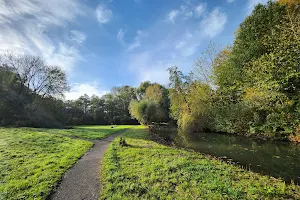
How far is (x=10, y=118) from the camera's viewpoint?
23438 millimetres

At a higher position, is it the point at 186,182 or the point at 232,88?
the point at 232,88

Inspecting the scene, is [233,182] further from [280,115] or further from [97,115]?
[97,115]

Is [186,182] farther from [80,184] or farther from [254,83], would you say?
[254,83]

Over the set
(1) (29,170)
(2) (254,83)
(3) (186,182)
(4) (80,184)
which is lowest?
(4) (80,184)

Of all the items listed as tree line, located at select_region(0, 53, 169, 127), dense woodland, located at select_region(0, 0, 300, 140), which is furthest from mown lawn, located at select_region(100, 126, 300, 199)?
tree line, located at select_region(0, 53, 169, 127)

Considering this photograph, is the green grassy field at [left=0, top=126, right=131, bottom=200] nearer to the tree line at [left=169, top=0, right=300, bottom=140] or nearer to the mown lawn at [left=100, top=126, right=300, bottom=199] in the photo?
the mown lawn at [left=100, top=126, right=300, bottom=199]

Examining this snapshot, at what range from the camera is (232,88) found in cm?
1853

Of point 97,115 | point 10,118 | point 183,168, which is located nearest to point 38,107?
point 10,118

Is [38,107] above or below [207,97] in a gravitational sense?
below

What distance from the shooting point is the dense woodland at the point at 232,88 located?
13402 mm

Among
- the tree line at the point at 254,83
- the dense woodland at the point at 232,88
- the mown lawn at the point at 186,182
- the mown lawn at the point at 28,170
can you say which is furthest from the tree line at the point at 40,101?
the mown lawn at the point at 186,182

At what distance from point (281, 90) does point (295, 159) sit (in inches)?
324

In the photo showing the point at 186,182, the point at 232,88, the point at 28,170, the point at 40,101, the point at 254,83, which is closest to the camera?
the point at 186,182

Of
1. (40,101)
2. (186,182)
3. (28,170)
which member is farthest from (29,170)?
(40,101)
